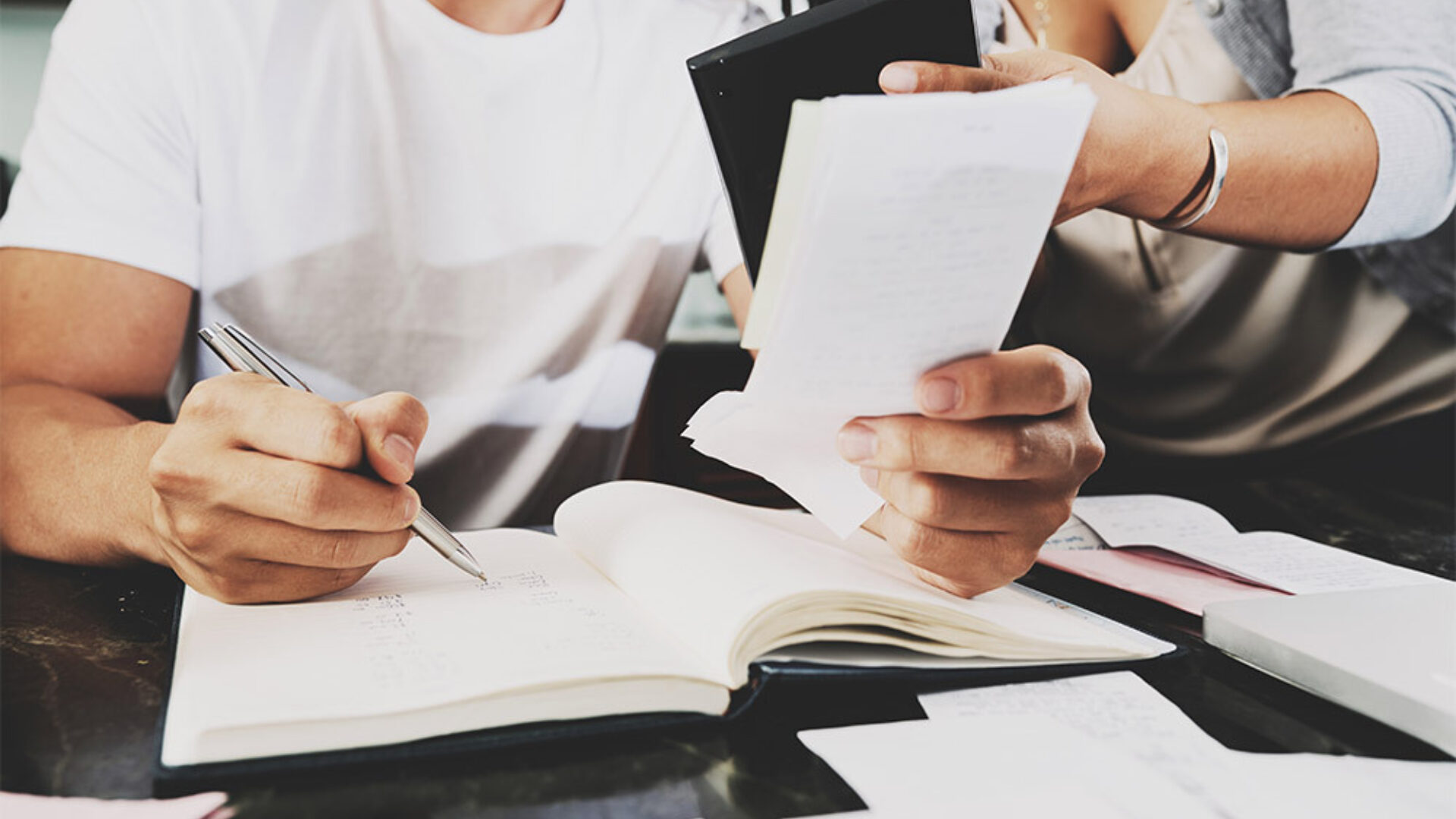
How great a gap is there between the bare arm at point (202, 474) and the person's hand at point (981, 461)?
0.89 ft

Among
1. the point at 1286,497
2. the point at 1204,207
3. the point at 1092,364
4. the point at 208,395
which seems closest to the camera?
the point at 208,395

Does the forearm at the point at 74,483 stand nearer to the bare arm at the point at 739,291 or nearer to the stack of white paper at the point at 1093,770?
the stack of white paper at the point at 1093,770

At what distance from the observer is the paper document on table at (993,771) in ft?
1.32

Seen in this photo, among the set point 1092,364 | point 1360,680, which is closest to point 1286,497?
point 1092,364

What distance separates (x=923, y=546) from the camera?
60 centimetres

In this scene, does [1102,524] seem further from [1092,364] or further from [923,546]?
[1092,364]

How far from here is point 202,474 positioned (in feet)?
1.73

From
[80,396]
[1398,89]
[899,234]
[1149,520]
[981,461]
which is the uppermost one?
[1398,89]

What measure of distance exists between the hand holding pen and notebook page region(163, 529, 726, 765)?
0.03m

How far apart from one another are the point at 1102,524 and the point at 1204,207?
28 cm

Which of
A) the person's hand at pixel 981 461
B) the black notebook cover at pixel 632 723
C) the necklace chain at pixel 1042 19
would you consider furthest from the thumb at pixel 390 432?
the necklace chain at pixel 1042 19

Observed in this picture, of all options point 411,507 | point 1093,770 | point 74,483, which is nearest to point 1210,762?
point 1093,770

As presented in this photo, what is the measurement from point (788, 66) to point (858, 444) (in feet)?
0.81

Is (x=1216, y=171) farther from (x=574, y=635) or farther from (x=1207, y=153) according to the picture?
(x=574, y=635)
